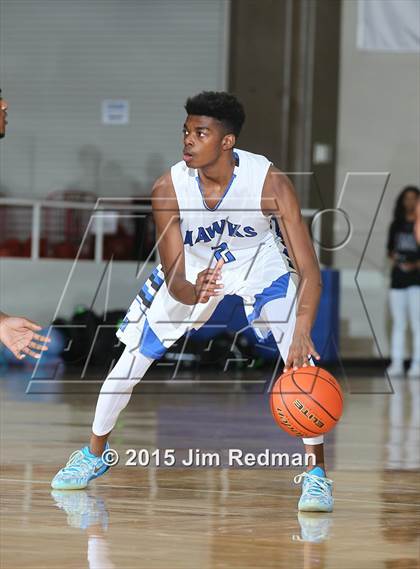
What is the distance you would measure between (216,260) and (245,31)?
11.5 meters

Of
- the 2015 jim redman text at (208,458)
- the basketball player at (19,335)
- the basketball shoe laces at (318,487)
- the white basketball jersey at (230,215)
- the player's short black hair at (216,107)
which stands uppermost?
the player's short black hair at (216,107)

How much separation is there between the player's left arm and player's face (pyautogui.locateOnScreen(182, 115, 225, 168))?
12.2 inches

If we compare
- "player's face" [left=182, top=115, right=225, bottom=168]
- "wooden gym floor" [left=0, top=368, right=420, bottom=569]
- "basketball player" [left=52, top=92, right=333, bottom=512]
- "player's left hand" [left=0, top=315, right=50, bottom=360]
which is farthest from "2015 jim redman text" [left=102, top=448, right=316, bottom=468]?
"player's left hand" [left=0, top=315, right=50, bottom=360]

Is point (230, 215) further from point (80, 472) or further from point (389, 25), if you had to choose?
point (389, 25)

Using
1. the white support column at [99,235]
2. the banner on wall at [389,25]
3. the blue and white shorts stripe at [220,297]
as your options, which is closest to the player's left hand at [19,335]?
the blue and white shorts stripe at [220,297]

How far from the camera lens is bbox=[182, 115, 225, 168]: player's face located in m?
5.62

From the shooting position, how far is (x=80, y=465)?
579 cm

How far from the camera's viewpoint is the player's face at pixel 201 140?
562 centimetres

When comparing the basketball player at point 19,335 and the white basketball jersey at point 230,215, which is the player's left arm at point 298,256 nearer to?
the white basketball jersey at point 230,215

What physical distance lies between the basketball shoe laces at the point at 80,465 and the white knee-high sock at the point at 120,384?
19 cm

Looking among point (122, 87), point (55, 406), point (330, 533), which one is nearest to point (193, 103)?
point (330, 533)

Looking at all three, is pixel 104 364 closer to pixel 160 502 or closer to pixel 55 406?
pixel 55 406

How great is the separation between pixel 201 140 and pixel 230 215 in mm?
388

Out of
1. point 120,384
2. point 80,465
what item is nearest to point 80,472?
point 80,465
